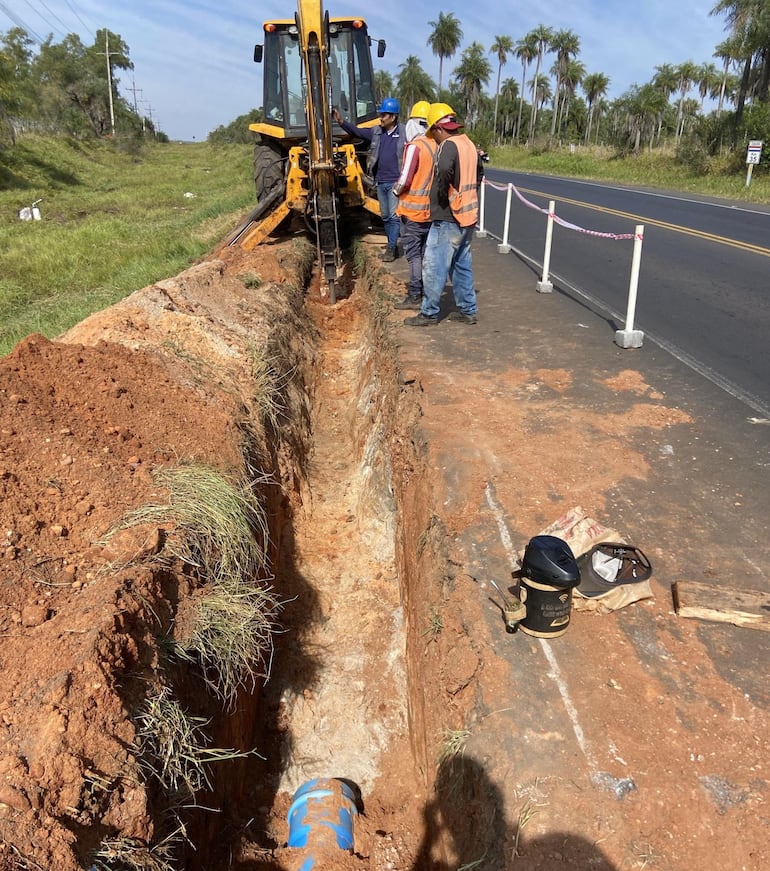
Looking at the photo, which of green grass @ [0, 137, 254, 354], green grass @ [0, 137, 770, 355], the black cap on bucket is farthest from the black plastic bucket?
green grass @ [0, 137, 254, 354]

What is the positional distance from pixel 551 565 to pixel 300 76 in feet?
34.5

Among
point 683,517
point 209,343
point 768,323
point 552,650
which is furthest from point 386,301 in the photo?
point 552,650

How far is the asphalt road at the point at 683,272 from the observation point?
21.8 ft

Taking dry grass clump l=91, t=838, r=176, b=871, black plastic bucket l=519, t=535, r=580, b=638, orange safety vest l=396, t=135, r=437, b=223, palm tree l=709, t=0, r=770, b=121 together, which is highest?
palm tree l=709, t=0, r=770, b=121

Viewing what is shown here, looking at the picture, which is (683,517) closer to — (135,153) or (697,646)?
(697,646)

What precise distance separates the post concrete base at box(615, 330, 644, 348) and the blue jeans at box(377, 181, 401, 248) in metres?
4.66

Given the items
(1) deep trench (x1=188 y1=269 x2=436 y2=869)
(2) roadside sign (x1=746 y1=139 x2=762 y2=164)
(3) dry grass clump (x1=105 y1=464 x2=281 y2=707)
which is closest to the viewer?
(3) dry grass clump (x1=105 y1=464 x2=281 y2=707)

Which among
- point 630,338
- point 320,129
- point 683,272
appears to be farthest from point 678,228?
point 320,129

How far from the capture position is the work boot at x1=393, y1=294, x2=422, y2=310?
26.5 ft

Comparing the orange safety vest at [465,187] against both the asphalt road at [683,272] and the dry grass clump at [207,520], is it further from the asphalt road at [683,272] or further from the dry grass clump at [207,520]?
the dry grass clump at [207,520]

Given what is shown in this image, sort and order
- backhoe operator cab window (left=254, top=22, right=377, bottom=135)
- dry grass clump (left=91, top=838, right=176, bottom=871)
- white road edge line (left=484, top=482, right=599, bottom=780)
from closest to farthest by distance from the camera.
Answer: dry grass clump (left=91, top=838, right=176, bottom=871) → white road edge line (left=484, top=482, right=599, bottom=780) → backhoe operator cab window (left=254, top=22, right=377, bottom=135)

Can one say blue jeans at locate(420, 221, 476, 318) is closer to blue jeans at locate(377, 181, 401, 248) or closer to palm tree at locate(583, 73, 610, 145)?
blue jeans at locate(377, 181, 401, 248)

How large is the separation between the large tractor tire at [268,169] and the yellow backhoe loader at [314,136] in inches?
0.7

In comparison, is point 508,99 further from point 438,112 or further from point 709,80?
point 438,112
